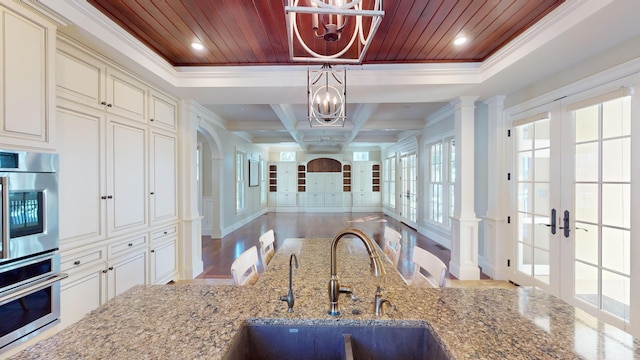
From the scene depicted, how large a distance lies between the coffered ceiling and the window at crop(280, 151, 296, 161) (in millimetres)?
6942

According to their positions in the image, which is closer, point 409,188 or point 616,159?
point 616,159

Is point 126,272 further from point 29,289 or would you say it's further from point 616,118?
point 616,118

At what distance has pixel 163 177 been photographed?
130 inches

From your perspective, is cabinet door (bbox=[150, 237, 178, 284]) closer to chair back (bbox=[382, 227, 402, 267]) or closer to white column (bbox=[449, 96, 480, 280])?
chair back (bbox=[382, 227, 402, 267])

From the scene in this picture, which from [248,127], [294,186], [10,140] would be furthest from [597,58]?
[294,186]

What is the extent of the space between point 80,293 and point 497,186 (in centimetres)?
459

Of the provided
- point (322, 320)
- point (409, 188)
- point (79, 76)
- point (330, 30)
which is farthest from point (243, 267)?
point (409, 188)

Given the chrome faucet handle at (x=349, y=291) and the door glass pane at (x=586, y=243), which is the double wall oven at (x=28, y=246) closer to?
the chrome faucet handle at (x=349, y=291)

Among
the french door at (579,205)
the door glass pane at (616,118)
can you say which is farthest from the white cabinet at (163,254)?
the door glass pane at (616,118)

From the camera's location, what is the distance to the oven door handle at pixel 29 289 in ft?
5.03

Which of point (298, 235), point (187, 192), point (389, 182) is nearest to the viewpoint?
point (187, 192)

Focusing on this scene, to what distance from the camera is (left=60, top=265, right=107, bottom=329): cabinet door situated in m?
2.06

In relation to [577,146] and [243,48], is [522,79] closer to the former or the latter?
[577,146]

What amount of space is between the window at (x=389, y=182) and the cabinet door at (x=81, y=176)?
7.71 metres
